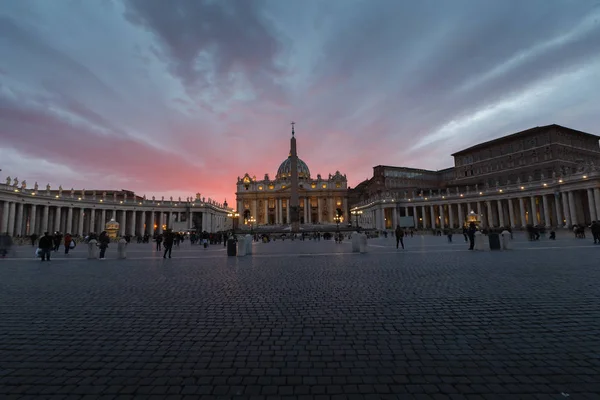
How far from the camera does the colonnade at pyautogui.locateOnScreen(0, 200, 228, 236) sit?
52406 mm

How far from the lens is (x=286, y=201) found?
11400 centimetres

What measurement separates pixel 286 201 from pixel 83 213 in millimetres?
63027

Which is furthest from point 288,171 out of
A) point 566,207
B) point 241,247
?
point 241,247

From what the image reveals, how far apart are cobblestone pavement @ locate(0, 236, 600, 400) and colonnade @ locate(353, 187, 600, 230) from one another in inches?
2029

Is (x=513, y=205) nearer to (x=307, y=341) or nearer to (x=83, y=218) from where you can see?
(x=307, y=341)

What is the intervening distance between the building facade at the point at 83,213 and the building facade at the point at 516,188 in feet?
171

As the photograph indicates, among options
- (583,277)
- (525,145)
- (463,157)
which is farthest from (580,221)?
(583,277)

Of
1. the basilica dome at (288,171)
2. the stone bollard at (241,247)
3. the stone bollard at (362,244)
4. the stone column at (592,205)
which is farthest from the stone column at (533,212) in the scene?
the basilica dome at (288,171)

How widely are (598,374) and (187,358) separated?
4.33m

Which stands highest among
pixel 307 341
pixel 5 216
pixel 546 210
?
pixel 5 216

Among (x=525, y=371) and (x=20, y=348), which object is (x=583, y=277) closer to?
(x=525, y=371)

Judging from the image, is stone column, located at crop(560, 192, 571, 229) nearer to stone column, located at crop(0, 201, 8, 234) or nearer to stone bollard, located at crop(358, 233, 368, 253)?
stone bollard, located at crop(358, 233, 368, 253)

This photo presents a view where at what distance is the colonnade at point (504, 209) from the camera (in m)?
47.2

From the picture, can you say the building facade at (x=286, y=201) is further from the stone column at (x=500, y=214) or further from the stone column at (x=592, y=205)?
the stone column at (x=592, y=205)
